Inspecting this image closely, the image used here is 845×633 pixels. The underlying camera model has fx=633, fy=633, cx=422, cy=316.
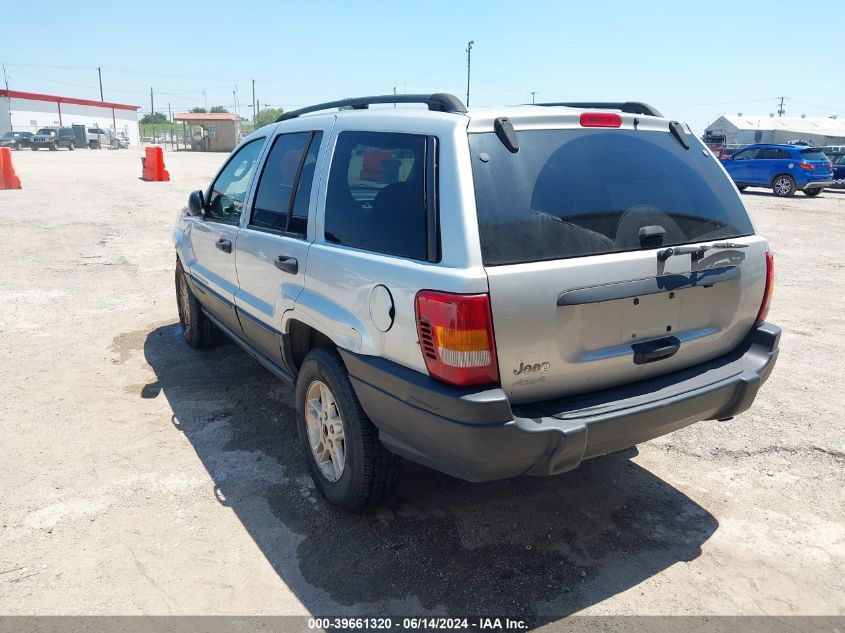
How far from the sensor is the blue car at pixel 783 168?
2058 cm

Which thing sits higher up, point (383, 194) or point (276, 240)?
point (383, 194)

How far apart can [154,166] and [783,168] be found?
21.1 m

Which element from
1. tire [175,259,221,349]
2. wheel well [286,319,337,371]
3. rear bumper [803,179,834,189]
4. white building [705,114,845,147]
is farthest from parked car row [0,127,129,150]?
white building [705,114,845,147]

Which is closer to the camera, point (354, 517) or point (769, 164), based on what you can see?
point (354, 517)

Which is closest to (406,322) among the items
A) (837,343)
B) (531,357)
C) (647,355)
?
(531,357)

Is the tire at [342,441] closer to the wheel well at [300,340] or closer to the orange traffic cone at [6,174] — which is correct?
the wheel well at [300,340]

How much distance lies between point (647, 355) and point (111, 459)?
3.12 m

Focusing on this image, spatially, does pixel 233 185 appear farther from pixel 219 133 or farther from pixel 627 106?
pixel 219 133

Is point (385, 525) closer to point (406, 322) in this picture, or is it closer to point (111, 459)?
point (406, 322)

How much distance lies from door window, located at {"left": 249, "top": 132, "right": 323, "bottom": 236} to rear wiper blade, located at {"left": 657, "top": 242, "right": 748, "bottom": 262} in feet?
5.89

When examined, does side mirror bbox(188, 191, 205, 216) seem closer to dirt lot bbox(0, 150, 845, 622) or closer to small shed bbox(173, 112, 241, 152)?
dirt lot bbox(0, 150, 845, 622)

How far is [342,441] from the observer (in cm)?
321

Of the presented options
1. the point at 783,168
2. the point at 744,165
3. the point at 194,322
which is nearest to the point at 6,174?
the point at 194,322

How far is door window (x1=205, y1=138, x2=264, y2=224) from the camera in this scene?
430 cm
